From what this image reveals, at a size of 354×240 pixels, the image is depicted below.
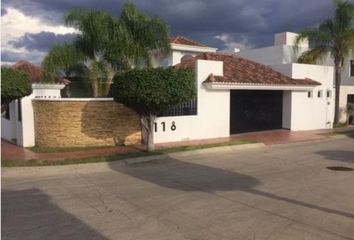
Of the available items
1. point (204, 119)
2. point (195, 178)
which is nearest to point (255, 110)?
point (204, 119)

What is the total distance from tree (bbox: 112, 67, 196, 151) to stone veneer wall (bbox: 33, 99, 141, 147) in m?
2.35

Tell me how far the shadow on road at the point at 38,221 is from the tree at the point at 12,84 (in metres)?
4.12

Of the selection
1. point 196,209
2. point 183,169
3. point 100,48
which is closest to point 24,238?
point 196,209

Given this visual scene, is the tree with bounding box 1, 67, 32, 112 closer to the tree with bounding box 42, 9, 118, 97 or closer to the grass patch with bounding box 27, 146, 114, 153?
the grass patch with bounding box 27, 146, 114, 153

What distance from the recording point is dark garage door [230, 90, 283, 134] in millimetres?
19234

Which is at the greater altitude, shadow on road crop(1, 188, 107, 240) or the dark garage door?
the dark garage door

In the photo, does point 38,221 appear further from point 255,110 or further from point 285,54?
point 285,54

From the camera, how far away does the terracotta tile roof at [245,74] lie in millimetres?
17978

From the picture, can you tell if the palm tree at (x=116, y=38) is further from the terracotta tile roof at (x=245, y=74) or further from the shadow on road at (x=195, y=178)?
the shadow on road at (x=195, y=178)

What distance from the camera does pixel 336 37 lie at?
22641 mm

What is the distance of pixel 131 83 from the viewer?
12242 mm

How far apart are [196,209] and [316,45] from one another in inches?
744

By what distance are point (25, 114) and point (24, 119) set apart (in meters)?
0.21

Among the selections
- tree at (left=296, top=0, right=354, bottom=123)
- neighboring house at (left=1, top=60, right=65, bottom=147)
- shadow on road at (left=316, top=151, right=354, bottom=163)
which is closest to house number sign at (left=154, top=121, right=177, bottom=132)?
neighboring house at (left=1, top=60, right=65, bottom=147)
